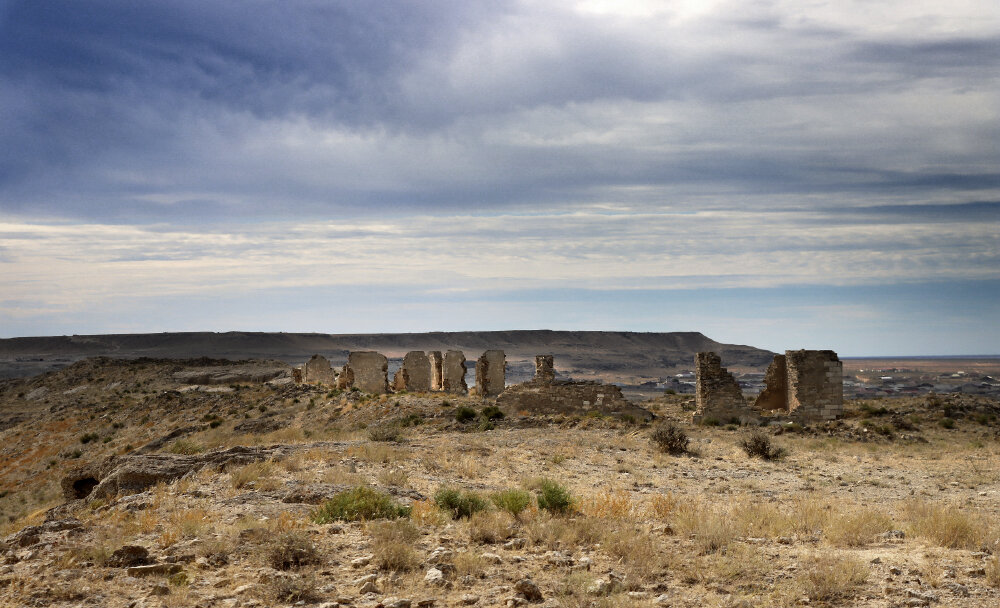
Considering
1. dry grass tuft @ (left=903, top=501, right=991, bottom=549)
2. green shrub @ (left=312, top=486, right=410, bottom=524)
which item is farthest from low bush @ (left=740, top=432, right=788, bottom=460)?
green shrub @ (left=312, top=486, right=410, bottom=524)

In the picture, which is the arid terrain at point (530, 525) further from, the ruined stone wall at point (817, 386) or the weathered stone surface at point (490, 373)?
the weathered stone surface at point (490, 373)

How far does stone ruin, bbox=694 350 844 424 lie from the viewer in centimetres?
2286

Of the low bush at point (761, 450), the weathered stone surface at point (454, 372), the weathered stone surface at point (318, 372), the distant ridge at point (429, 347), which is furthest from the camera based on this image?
the distant ridge at point (429, 347)

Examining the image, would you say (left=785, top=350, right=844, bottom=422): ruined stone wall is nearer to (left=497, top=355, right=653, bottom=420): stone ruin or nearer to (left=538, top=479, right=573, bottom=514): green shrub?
(left=497, top=355, right=653, bottom=420): stone ruin

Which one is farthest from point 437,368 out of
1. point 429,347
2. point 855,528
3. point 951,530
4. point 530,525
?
point 429,347

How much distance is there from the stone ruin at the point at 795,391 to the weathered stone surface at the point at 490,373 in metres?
10.3

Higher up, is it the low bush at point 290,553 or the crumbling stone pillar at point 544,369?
the crumbling stone pillar at point 544,369

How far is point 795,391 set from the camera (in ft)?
75.7

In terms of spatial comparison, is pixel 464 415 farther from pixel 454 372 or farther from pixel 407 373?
pixel 407 373

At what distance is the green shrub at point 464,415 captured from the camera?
22828 millimetres

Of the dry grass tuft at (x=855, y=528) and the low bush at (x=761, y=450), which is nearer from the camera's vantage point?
the dry grass tuft at (x=855, y=528)

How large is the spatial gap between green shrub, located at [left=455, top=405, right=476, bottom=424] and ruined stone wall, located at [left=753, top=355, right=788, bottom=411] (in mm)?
9775

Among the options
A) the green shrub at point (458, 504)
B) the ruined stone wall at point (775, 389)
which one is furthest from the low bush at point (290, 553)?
the ruined stone wall at point (775, 389)

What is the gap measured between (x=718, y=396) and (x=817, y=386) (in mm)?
3146
